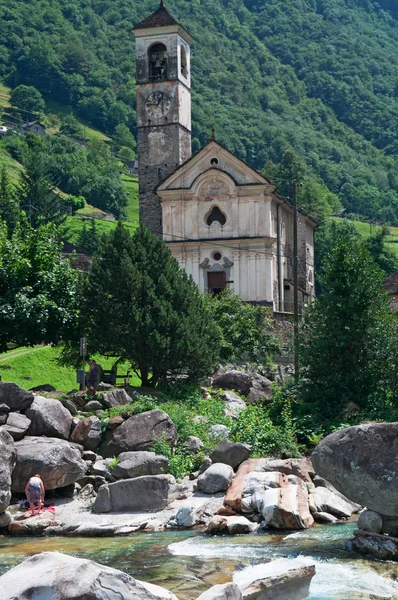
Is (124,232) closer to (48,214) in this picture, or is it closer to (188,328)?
(188,328)

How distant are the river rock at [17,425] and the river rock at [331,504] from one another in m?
8.89

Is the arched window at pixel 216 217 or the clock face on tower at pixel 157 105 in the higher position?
the clock face on tower at pixel 157 105

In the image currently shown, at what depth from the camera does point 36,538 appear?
25688 millimetres

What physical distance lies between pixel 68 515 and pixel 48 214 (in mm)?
91938

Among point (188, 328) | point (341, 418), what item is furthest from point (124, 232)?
point (341, 418)

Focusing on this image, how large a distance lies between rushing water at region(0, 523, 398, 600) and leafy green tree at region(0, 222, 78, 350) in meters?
15.9

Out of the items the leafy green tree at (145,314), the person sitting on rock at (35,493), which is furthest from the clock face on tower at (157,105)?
the person sitting on rock at (35,493)

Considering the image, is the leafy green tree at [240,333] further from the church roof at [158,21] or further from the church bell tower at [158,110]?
the church roof at [158,21]

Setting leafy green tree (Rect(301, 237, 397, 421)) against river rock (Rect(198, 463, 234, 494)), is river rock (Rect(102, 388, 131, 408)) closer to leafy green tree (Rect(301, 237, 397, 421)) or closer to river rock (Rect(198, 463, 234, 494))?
river rock (Rect(198, 463, 234, 494))

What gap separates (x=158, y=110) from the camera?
247ft

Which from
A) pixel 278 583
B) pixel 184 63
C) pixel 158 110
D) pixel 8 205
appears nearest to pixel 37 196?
pixel 8 205

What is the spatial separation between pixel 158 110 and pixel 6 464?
168 ft

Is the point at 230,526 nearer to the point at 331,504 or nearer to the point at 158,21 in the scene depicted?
the point at 331,504

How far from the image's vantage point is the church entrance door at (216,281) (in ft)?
234
